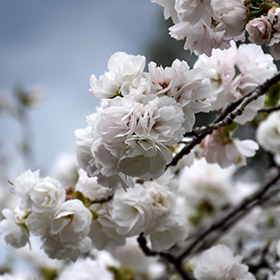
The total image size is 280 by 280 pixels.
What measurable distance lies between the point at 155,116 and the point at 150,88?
0.19ft

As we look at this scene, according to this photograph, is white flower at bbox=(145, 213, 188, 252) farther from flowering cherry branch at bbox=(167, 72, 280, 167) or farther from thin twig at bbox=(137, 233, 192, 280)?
flowering cherry branch at bbox=(167, 72, 280, 167)

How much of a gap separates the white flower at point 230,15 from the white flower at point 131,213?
360 mm

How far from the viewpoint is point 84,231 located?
0.66m

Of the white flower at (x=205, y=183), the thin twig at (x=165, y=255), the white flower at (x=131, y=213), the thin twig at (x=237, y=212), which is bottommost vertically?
the white flower at (x=205, y=183)

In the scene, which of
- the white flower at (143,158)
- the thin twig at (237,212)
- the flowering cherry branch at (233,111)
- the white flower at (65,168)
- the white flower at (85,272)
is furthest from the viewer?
the white flower at (65,168)

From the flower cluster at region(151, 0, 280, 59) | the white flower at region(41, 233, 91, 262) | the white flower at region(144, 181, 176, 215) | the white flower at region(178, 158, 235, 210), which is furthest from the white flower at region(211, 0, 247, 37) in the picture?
the white flower at region(178, 158, 235, 210)

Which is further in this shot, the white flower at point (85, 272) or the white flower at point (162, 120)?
the white flower at point (85, 272)

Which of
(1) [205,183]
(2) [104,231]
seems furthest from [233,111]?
(1) [205,183]

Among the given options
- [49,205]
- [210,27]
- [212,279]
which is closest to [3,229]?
[49,205]

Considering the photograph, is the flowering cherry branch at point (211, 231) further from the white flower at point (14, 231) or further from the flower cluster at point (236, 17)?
the flower cluster at point (236, 17)

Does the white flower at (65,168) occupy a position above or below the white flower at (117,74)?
below

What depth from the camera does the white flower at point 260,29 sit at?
50cm

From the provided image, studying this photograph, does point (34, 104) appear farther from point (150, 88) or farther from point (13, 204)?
point (150, 88)

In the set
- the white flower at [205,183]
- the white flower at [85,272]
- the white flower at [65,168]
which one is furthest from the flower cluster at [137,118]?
the white flower at [65,168]
